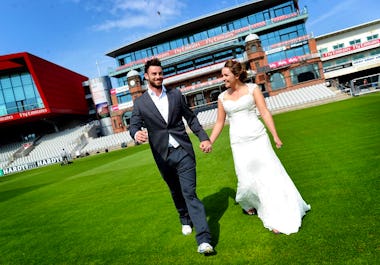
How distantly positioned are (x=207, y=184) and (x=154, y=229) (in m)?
2.38

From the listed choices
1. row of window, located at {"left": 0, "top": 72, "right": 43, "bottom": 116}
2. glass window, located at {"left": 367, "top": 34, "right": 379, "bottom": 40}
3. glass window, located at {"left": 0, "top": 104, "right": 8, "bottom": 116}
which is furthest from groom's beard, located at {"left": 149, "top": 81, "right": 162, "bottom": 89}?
glass window, located at {"left": 367, "top": 34, "right": 379, "bottom": 40}

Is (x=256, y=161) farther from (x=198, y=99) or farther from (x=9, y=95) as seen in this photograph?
(x=9, y=95)

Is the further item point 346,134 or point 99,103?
point 99,103

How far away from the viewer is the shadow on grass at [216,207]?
157 inches

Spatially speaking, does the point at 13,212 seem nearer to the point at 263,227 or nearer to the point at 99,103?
the point at 263,227

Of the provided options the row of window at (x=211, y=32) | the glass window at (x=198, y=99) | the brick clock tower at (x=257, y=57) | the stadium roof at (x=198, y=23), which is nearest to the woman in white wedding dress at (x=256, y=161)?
the brick clock tower at (x=257, y=57)

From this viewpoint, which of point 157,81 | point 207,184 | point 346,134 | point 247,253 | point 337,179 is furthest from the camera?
point 346,134

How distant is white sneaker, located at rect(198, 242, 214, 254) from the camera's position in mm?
3280

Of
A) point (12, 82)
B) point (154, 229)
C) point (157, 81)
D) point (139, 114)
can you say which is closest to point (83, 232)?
point (154, 229)

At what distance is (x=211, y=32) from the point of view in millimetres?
51844

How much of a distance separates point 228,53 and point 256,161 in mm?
45068

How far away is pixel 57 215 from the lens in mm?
6898

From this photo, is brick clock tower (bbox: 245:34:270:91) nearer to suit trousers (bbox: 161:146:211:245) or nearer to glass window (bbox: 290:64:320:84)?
glass window (bbox: 290:64:320:84)

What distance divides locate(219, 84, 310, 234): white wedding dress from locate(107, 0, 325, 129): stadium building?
1567 inches
